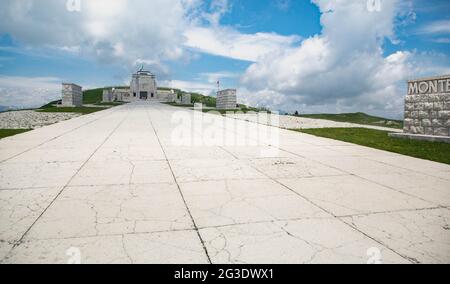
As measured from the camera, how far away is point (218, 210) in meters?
3.61

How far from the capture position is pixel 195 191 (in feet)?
14.3

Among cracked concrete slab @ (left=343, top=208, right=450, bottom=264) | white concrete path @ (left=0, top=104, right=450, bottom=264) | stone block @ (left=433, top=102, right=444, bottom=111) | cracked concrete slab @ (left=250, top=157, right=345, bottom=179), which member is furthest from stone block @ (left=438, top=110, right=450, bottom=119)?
cracked concrete slab @ (left=343, top=208, right=450, bottom=264)

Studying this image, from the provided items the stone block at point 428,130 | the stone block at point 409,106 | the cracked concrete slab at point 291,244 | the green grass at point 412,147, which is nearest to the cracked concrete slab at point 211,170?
the cracked concrete slab at point 291,244

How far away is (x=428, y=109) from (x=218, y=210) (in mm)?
10387

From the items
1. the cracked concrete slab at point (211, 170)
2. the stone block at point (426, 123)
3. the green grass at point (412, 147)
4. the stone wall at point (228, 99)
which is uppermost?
the stone wall at point (228, 99)

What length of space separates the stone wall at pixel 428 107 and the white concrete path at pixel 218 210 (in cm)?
458

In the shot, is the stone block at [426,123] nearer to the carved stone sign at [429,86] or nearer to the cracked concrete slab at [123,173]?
the carved stone sign at [429,86]

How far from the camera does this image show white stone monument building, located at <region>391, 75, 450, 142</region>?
33.2 feet

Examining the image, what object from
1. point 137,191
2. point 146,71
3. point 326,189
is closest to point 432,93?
point 326,189

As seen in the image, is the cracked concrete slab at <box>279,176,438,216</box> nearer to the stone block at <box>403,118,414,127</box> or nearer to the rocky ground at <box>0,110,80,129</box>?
the stone block at <box>403,118,414,127</box>

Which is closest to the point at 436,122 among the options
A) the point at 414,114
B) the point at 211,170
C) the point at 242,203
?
the point at 414,114

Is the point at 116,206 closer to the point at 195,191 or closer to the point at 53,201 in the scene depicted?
the point at 53,201

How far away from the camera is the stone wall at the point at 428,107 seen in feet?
33.2

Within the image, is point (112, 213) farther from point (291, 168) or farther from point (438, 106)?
point (438, 106)
